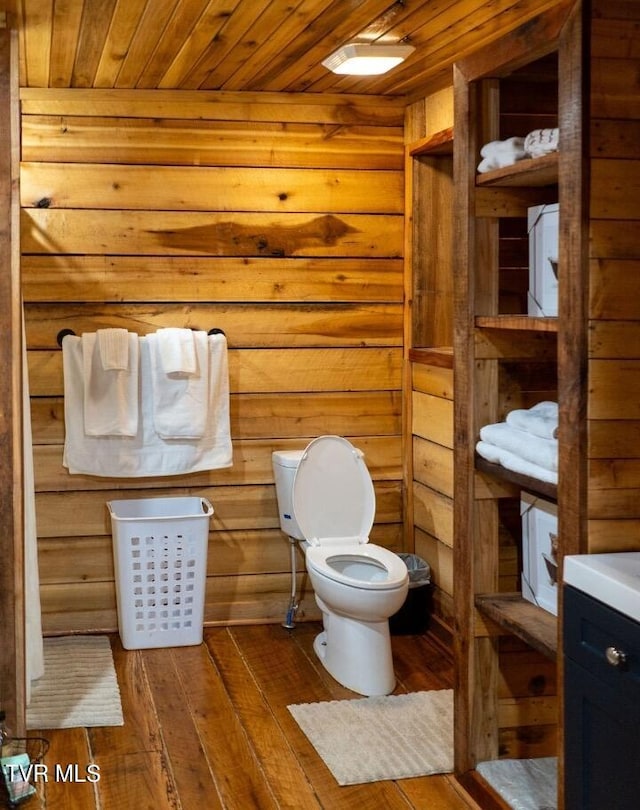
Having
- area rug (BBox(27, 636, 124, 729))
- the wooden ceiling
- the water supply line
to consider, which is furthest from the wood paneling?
the water supply line

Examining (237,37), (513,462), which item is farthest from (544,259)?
(237,37)

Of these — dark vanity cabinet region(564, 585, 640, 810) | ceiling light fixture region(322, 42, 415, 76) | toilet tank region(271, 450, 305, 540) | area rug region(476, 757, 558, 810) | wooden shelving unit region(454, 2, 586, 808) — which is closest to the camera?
dark vanity cabinet region(564, 585, 640, 810)

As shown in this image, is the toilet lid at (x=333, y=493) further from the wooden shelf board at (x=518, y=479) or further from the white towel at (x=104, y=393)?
the wooden shelf board at (x=518, y=479)

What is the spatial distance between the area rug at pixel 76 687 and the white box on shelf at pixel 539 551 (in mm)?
1527

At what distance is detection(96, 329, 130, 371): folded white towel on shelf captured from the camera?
4359 mm

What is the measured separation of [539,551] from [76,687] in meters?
1.92

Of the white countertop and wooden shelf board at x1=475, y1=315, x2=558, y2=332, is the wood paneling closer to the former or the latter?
wooden shelf board at x1=475, y1=315, x2=558, y2=332

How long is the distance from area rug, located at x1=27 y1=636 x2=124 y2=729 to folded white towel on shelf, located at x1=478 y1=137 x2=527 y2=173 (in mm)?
2194

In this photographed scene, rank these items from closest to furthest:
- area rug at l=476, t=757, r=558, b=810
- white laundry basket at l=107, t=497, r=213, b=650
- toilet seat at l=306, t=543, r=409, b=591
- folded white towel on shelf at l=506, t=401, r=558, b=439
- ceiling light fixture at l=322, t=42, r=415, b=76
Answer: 1. folded white towel on shelf at l=506, t=401, r=558, b=439
2. area rug at l=476, t=757, r=558, b=810
3. ceiling light fixture at l=322, t=42, r=415, b=76
4. toilet seat at l=306, t=543, r=409, b=591
5. white laundry basket at l=107, t=497, r=213, b=650

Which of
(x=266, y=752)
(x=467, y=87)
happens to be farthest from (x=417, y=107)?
(x=266, y=752)

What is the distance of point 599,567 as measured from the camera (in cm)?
232

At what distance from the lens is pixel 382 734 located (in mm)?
3531

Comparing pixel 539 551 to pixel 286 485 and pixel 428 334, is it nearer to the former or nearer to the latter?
pixel 286 485

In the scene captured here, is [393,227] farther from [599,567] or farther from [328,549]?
[599,567]
